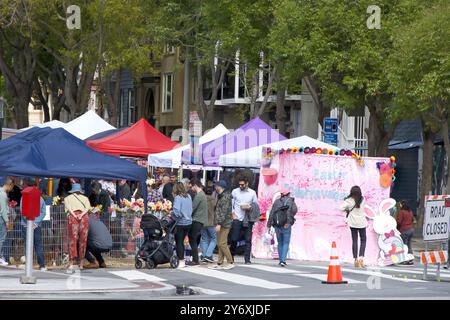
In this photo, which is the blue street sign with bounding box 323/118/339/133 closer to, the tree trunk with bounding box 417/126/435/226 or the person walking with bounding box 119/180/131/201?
the tree trunk with bounding box 417/126/435/226

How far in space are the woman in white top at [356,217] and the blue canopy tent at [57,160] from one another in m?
4.23

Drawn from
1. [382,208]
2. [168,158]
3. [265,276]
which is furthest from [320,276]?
[168,158]

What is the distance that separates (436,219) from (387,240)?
4.33m

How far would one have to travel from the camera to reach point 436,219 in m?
23.6

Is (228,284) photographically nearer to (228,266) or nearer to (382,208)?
(228,266)

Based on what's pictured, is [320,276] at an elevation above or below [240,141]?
below

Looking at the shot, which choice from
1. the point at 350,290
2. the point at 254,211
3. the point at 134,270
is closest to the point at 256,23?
the point at 254,211

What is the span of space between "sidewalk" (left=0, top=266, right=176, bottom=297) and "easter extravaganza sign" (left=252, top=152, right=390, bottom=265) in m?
7.15

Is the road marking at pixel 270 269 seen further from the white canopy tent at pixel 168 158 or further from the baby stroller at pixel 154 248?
the white canopy tent at pixel 168 158

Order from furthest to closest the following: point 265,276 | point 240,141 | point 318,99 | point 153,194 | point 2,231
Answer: point 318,99 → point 240,141 → point 153,194 → point 2,231 → point 265,276

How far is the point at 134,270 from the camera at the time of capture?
23.8 m

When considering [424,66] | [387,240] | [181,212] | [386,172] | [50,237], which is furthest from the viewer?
[424,66]
